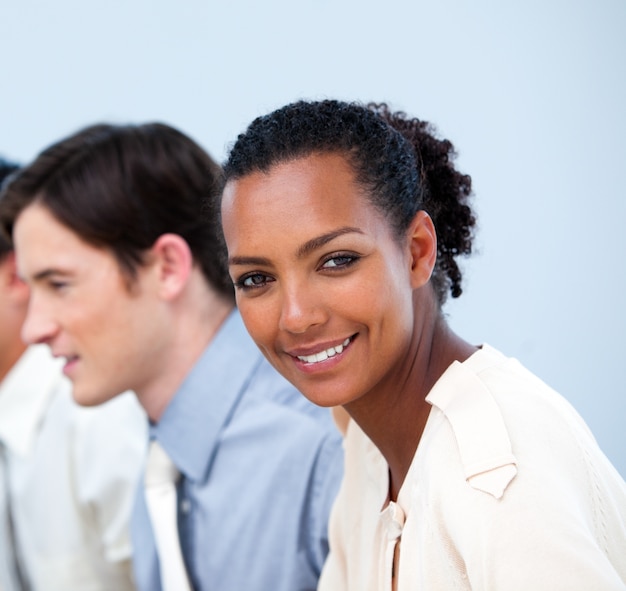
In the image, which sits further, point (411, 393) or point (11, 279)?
point (11, 279)

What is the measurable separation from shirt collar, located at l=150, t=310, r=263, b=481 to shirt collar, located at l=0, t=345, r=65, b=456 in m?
0.43

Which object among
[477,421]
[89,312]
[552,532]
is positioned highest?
[89,312]

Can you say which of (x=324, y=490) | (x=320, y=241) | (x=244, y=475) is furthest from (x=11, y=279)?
(x=320, y=241)

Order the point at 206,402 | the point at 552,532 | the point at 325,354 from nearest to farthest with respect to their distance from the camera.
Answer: the point at 552,532 < the point at 325,354 < the point at 206,402

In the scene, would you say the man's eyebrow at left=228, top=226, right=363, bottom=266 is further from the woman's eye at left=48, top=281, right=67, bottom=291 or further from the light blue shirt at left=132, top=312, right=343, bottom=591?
the woman's eye at left=48, top=281, right=67, bottom=291

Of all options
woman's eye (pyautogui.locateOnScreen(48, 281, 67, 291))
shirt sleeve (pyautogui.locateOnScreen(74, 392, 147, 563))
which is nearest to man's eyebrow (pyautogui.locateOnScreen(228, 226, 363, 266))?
woman's eye (pyautogui.locateOnScreen(48, 281, 67, 291))

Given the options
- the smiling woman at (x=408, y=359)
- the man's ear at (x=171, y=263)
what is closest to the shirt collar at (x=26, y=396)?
the man's ear at (x=171, y=263)

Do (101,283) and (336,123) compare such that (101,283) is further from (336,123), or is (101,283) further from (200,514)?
(336,123)

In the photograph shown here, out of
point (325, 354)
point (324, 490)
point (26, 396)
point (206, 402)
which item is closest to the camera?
point (325, 354)

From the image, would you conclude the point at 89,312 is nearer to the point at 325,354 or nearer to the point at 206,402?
the point at 206,402

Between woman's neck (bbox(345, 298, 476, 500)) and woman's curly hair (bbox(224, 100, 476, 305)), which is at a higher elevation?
woman's curly hair (bbox(224, 100, 476, 305))

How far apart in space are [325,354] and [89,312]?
825 mm

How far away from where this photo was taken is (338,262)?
976 mm

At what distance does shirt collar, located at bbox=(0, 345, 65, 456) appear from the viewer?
205 cm
